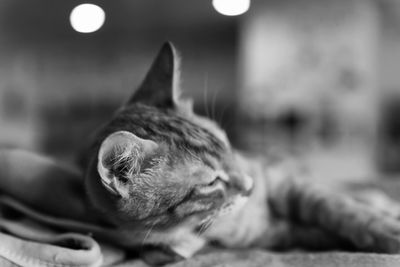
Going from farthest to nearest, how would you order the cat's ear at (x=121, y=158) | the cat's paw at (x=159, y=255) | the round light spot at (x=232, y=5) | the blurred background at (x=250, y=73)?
the blurred background at (x=250, y=73) < the round light spot at (x=232, y=5) < the cat's paw at (x=159, y=255) < the cat's ear at (x=121, y=158)

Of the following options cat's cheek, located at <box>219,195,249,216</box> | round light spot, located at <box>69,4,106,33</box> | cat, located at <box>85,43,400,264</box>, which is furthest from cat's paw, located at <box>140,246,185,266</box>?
Answer: round light spot, located at <box>69,4,106,33</box>

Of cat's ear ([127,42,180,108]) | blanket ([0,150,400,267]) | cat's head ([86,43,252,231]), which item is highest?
cat's ear ([127,42,180,108])

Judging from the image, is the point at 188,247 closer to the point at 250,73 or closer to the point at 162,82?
the point at 162,82

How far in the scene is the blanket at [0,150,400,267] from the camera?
0.72 metres

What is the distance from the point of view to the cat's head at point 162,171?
747 mm

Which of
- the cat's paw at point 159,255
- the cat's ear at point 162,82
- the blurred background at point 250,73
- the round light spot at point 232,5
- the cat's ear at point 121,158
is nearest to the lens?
the cat's ear at point 121,158

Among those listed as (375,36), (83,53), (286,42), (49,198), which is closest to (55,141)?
(83,53)

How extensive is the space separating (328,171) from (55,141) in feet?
10.2

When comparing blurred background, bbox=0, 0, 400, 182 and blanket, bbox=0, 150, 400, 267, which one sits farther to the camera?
blurred background, bbox=0, 0, 400, 182

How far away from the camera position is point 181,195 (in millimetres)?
802

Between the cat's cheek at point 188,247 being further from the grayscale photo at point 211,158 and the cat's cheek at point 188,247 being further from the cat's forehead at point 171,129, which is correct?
the cat's forehead at point 171,129

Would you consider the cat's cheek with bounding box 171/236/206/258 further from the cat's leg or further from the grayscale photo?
the cat's leg

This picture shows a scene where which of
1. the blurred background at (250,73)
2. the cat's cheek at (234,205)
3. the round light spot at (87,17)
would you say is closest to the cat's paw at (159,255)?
the cat's cheek at (234,205)

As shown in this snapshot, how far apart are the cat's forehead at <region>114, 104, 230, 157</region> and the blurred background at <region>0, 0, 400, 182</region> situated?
2.72 meters
